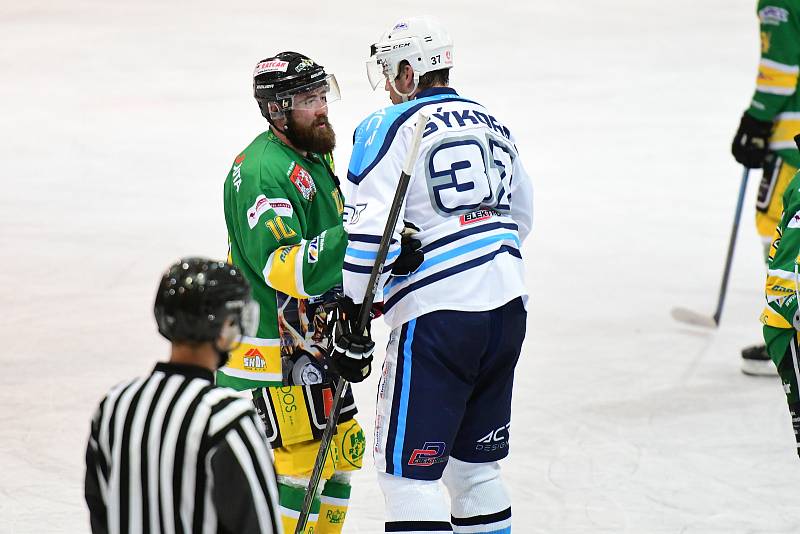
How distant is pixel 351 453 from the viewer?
357 centimetres

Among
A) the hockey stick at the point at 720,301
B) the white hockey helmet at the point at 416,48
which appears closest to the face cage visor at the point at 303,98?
the white hockey helmet at the point at 416,48

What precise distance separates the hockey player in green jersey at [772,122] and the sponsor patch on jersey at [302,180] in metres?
2.52

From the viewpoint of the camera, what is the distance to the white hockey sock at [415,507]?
308 cm

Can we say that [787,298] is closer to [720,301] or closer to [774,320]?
[774,320]

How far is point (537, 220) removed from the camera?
736cm

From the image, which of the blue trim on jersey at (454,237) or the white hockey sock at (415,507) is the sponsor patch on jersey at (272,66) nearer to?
the blue trim on jersey at (454,237)

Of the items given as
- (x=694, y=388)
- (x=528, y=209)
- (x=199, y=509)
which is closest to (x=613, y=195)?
(x=694, y=388)

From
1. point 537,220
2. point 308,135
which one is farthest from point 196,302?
point 537,220

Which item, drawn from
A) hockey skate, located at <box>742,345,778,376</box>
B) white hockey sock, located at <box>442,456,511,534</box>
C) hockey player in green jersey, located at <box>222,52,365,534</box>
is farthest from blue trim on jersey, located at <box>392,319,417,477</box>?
hockey skate, located at <box>742,345,778,376</box>

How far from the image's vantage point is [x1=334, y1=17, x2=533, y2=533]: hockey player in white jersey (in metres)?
3.03

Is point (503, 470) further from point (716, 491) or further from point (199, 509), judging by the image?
point (199, 509)

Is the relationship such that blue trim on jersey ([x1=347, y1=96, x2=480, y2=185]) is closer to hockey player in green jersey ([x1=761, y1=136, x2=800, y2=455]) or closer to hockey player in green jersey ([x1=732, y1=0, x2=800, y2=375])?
hockey player in green jersey ([x1=761, y1=136, x2=800, y2=455])

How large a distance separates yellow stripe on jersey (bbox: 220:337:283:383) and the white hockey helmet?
757mm

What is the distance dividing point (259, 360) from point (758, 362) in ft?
8.45
